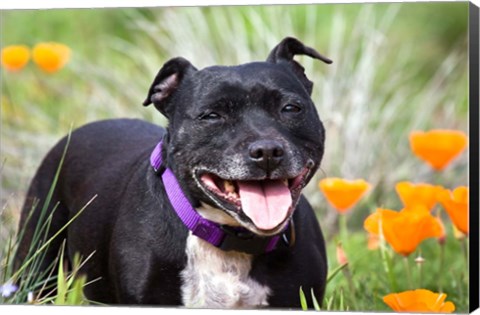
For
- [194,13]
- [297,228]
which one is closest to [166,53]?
[194,13]

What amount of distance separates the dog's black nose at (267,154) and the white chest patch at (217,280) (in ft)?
1.59

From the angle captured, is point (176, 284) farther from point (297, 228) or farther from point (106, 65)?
point (106, 65)

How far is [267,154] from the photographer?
3969mm

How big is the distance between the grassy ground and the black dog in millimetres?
2045

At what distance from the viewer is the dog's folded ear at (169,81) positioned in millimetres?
4480

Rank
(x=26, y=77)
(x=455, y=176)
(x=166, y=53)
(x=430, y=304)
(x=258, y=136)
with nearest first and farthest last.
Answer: (x=258, y=136) < (x=430, y=304) < (x=455, y=176) < (x=166, y=53) < (x=26, y=77)

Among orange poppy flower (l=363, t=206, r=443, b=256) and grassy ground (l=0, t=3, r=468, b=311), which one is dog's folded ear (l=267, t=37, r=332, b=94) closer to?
orange poppy flower (l=363, t=206, r=443, b=256)

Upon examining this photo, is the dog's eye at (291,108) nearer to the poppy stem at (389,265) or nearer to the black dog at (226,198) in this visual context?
the black dog at (226,198)

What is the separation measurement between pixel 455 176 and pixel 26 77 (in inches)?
125

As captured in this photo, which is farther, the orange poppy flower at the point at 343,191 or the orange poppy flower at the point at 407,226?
the orange poppy flower at the point at 343,191

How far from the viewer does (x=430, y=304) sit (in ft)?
14.2

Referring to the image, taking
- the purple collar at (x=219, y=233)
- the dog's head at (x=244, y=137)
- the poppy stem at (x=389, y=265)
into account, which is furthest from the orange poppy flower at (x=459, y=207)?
the purple collar at (x=219, y=233)

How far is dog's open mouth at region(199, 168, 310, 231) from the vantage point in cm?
402

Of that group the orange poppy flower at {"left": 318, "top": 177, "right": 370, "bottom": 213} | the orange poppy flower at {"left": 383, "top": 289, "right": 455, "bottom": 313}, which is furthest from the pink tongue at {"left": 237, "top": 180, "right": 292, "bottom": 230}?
the orange poppy flower at {"left": 318, "top": 177, "right": 370, "bottom": 213}
